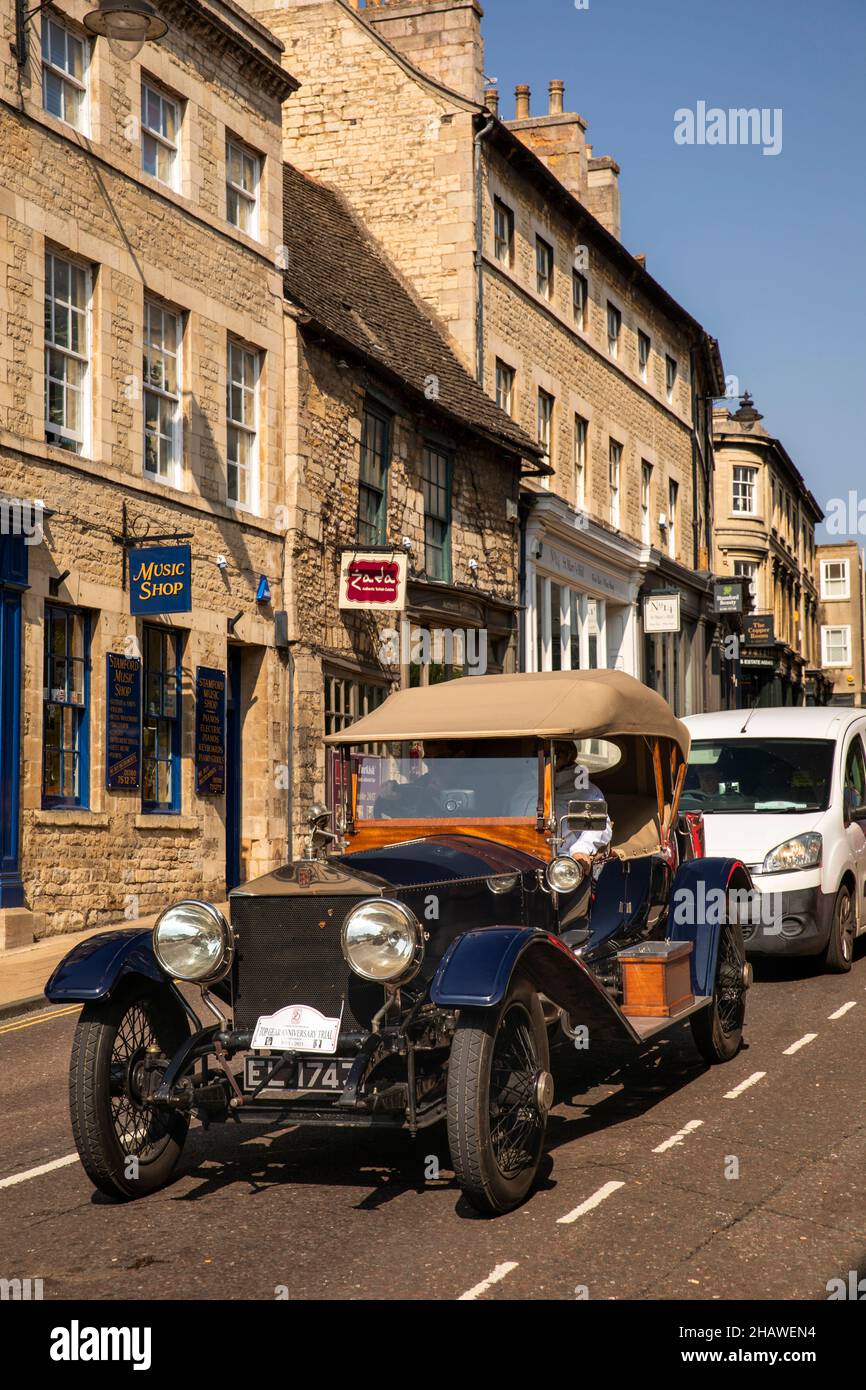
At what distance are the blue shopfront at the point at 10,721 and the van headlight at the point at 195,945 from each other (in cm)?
814

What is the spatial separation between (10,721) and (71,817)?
Result: 1.25 metres

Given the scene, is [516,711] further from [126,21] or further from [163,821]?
[163,821]

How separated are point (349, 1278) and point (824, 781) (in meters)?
7.68

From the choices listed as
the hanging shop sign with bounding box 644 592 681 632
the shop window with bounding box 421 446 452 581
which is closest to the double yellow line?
the shop window with bounding box 421 446 452 581

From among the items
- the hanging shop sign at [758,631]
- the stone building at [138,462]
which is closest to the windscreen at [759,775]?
the stone building at [138,462]

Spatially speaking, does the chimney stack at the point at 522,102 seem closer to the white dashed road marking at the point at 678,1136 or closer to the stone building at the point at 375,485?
the stone building at the point at 375,485

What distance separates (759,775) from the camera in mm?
11914

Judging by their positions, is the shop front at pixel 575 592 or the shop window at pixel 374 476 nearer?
the shop window at pixel 374 476

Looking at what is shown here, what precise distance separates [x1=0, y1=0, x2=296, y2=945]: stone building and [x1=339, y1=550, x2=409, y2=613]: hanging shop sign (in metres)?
1.31

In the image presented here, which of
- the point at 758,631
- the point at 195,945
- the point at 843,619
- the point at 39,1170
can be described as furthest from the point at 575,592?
the point at 843,619

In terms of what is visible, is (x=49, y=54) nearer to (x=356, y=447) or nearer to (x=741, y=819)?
(x=356, y=447)

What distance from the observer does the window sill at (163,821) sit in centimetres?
1576

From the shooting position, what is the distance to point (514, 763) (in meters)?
7.36
